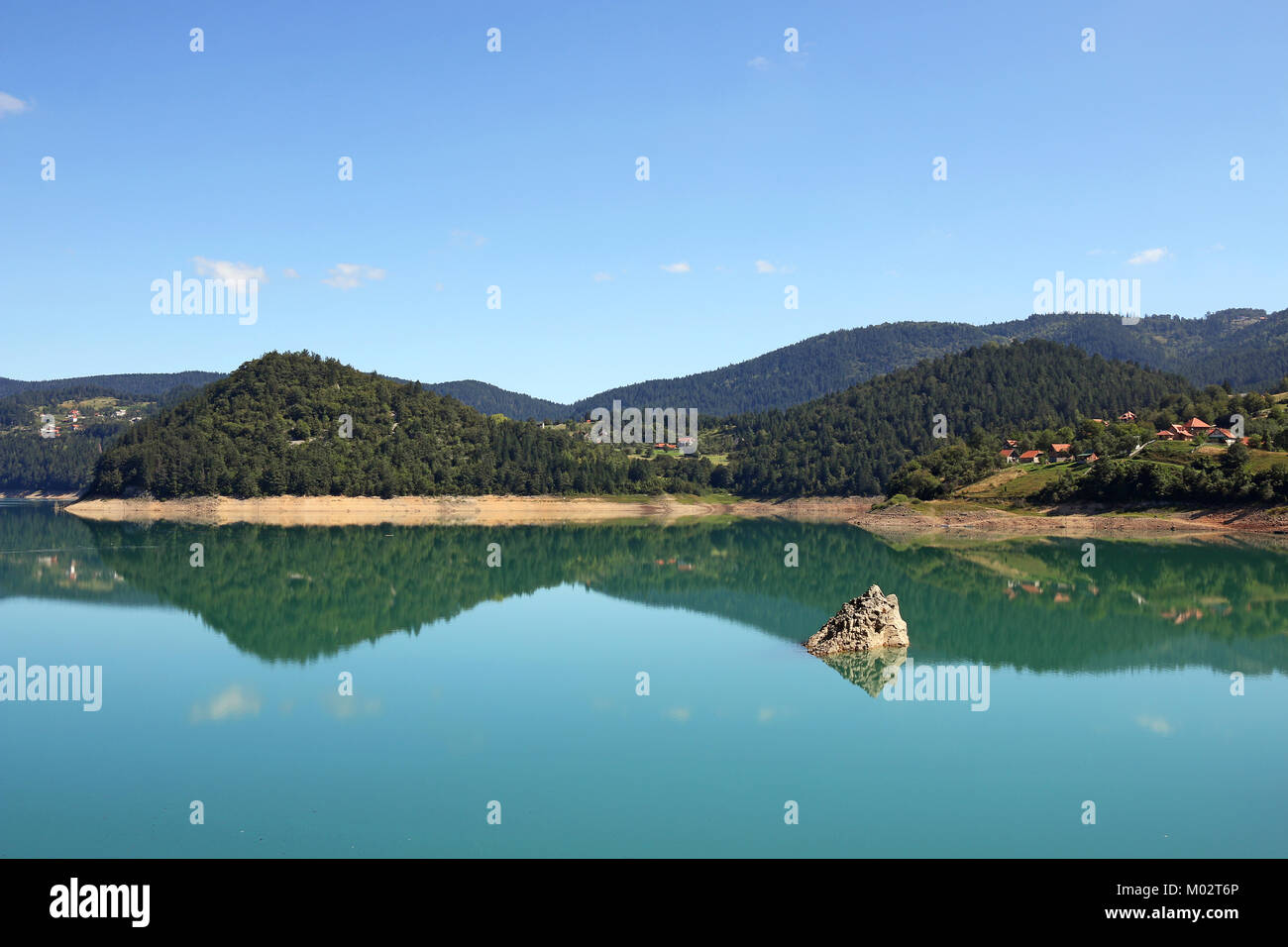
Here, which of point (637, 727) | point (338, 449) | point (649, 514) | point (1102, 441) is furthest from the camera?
point (649, 514)

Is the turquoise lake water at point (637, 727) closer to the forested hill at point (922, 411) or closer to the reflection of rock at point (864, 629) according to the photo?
the reflection of rock at point (864, 629)

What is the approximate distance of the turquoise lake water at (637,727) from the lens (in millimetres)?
14250

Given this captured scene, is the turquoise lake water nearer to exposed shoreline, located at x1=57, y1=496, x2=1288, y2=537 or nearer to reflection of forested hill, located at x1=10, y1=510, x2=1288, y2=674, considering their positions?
reflection of forested hill, located at x1=10, y1=510, x2=1288, y2=674

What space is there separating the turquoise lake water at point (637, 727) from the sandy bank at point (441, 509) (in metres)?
79.9

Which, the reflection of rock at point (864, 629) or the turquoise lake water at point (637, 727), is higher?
the reflection of rock at point (864, 629)

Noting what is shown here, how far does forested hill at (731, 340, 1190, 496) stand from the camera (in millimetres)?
157375

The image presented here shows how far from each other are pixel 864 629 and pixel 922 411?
6213 inches

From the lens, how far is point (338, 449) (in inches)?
5605

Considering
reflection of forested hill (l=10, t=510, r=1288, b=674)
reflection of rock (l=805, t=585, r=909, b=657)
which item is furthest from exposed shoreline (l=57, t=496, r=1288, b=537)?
reflection of rock (l=805, t=585, r=909, b=657)

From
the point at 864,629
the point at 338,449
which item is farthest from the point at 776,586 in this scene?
the point at 338,449

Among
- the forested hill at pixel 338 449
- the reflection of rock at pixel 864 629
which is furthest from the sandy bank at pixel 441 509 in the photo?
the reflection of rock at pixel 864 629

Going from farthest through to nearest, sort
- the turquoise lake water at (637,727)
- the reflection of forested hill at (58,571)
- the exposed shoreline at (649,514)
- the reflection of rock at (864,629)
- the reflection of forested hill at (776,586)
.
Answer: the exposed shoreline at (649,514) → the reflection of forested hill at (58,571) → the reflection of forested hill at (776,586) → the reflection of rock at (864,629) → the turquoise lake water at (637,727)

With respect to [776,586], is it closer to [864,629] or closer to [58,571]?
[864,629]
